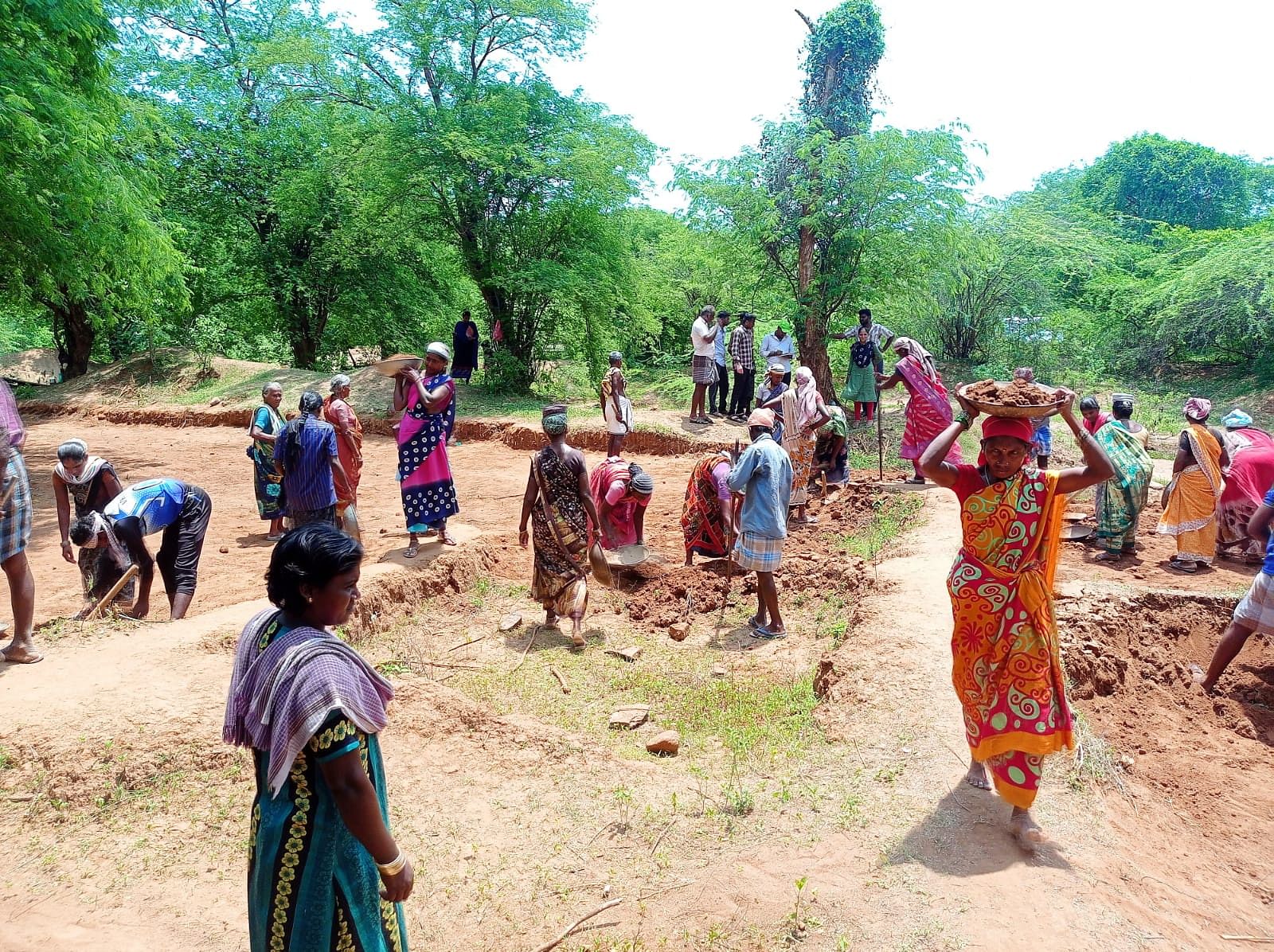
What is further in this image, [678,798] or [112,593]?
[112,593]

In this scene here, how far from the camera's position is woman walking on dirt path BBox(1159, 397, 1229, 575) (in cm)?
741

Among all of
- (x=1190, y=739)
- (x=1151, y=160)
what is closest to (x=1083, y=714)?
(x=1190, y=739)

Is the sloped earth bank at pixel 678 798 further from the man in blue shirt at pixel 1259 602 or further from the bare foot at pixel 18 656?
the man in blue shirt at pixel 1259 602

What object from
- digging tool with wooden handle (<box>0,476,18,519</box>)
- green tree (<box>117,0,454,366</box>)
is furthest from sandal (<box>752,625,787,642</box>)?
green tree (<box>117,0,454,366</box>)

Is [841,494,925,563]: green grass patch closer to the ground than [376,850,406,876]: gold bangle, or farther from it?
closer to the ground

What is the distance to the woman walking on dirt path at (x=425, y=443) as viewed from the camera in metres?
7.54

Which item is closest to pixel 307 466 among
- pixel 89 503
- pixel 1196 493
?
pixel 89 503

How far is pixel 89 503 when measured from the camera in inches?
228

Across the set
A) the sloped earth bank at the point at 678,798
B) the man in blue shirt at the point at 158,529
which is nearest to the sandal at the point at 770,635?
the sloped earth bank at the point at 678,798

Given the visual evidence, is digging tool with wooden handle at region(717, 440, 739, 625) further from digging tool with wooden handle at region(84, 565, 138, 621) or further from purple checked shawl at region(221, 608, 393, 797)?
purple checked shawl at region(221, 608, 393, 797)

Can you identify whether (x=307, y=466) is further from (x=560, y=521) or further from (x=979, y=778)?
(x=979, y=778)

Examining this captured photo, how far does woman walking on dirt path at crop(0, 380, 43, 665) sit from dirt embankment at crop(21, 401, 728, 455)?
5729 mm

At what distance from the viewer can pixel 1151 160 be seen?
110 feet

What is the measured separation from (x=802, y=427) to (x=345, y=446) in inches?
193
